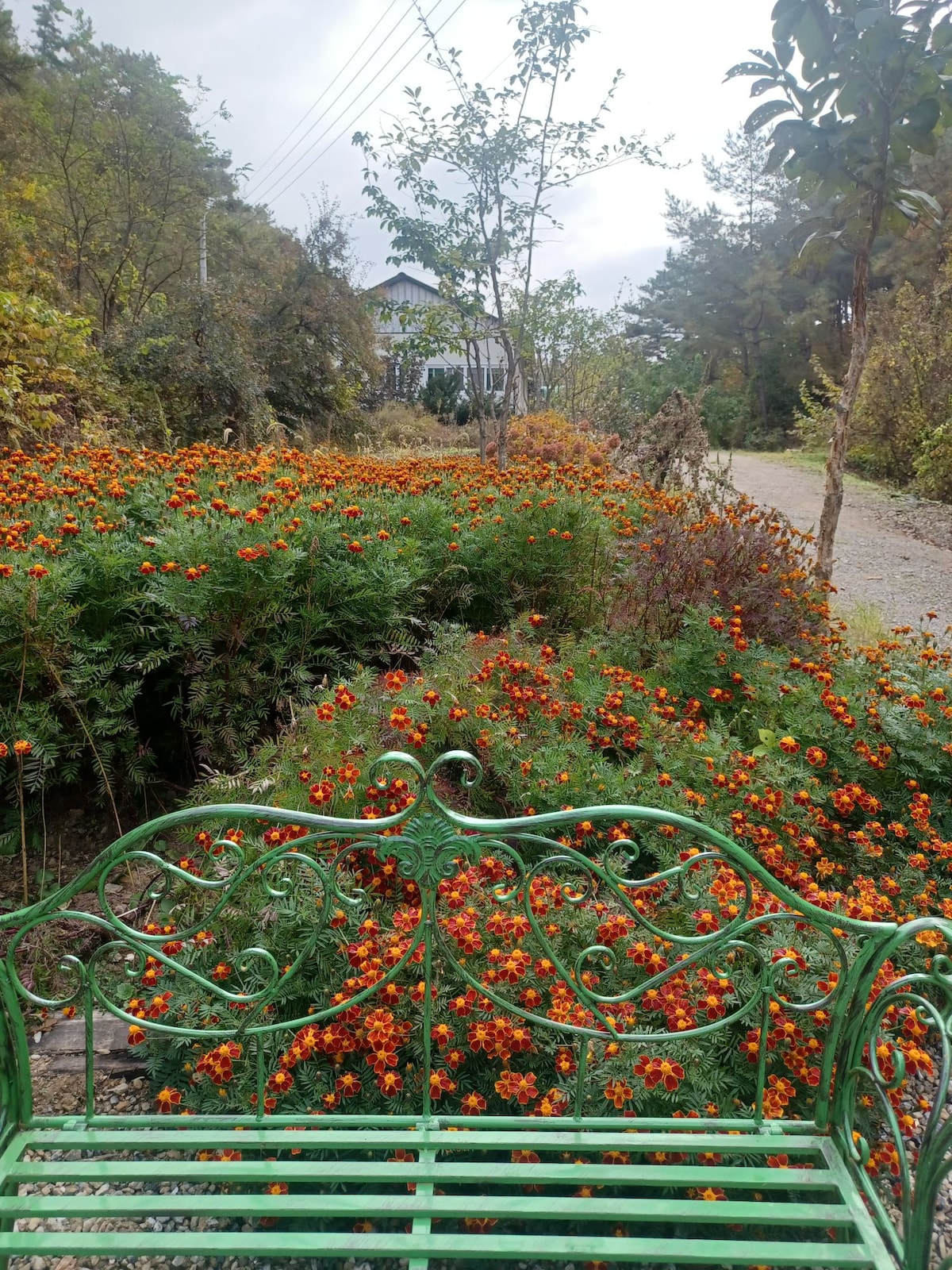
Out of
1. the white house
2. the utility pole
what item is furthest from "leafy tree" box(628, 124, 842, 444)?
the utility pole


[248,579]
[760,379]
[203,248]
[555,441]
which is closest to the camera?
[248,579]

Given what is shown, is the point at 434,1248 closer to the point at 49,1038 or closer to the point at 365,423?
the point at 49,1038

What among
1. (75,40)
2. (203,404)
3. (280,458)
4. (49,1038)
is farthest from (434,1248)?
(75,40)

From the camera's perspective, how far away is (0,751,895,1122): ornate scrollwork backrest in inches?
49.6

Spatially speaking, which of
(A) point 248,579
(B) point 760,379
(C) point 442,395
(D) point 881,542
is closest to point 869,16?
(A) point 248,579

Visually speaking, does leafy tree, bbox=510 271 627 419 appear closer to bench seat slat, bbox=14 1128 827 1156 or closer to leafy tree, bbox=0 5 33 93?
leafy tree, bbox=0 5 33 93

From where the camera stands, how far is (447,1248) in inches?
42.9

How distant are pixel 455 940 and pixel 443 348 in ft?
21.2

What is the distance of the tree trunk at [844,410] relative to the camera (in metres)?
4.40

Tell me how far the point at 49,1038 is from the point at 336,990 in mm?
825

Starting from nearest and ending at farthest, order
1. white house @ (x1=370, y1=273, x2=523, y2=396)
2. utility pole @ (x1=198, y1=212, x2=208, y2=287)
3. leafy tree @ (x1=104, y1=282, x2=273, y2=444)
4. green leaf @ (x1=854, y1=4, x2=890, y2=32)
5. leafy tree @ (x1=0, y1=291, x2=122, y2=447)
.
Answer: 1. green leaf @ (x1=854, y1=4, x2=890, y2=32)
2. leafy tree @ (x1=0, y1=291, x2=122, y2=447)
3. white house @ (x1=370, y1=273, x2=523, y2=396)
4. leafy tree @ (x1=104, y1=282, x2=273, y2=444)
5. utility pole @ (x1=198, y1=212, x2=208, y2=287)

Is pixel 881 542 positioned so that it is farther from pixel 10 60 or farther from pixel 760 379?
pixel 760 379

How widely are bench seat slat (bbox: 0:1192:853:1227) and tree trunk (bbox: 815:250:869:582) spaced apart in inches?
142

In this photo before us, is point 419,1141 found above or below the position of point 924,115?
below
